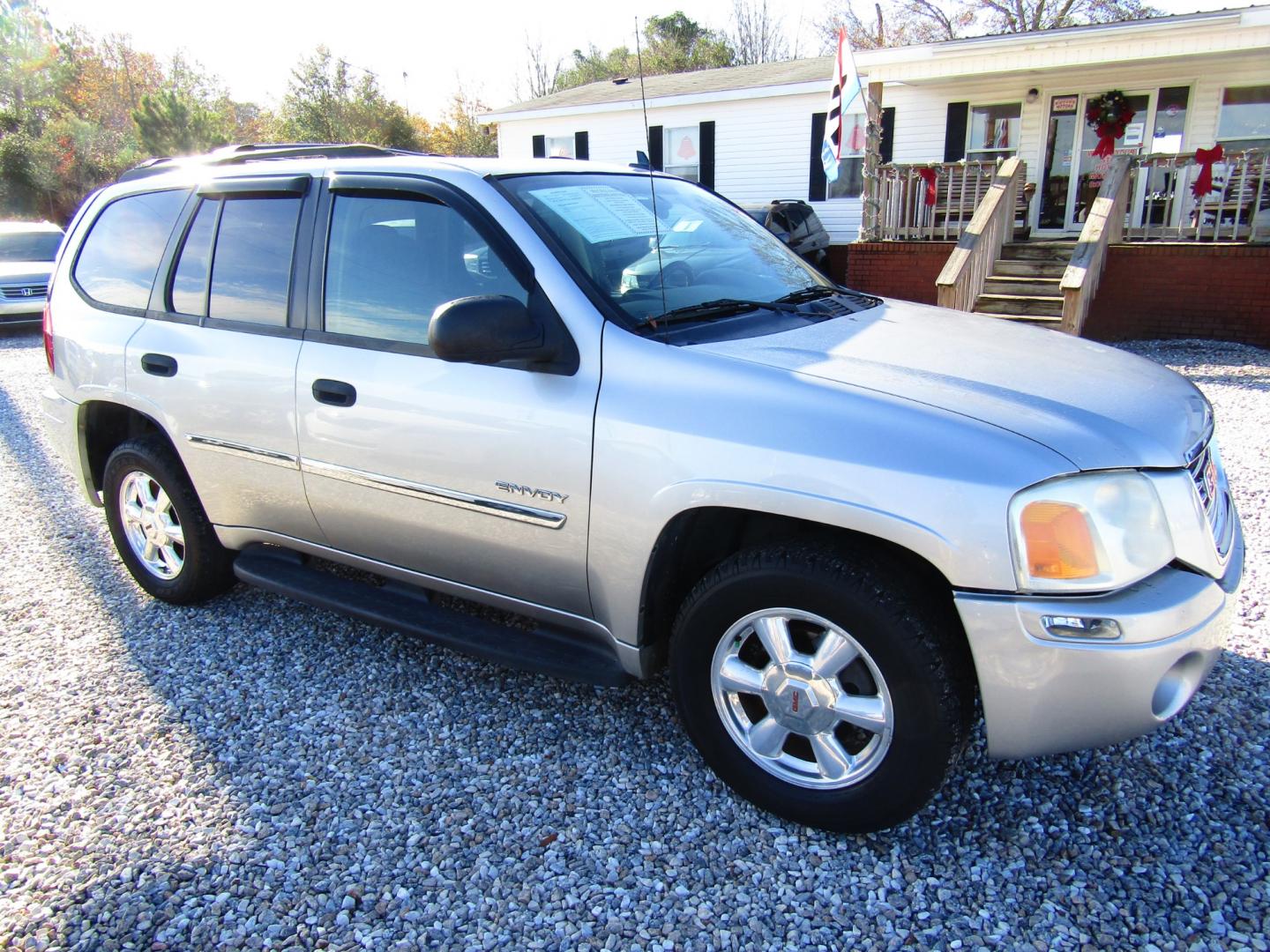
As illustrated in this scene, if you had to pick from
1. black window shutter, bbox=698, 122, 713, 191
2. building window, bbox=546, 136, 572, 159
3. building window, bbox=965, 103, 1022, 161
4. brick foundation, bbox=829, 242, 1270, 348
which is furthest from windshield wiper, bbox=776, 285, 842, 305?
building window, bbox=546, 136, 572, 159

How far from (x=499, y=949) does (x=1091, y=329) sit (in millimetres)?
10878

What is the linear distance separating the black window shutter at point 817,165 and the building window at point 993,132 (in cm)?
267

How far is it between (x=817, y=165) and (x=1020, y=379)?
49.7 feet

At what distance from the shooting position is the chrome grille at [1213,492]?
7.75 ft

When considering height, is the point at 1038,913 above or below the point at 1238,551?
below

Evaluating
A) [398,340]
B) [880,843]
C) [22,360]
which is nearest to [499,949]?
[880,843]

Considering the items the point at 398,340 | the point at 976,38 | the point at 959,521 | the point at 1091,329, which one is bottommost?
the point at 1091,329

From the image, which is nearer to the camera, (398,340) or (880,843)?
(880,843)

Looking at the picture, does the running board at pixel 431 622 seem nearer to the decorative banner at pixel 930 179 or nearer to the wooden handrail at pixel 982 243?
the wooden handrail at pixel 982 243

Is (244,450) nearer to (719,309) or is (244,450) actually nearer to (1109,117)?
(719,309)

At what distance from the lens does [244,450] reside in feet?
11.2

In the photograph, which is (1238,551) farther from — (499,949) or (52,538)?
(52,538)

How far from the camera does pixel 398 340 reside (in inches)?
117

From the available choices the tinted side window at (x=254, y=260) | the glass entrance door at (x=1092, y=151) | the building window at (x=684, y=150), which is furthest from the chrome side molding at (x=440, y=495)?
the building window at (x=684, y=150)
